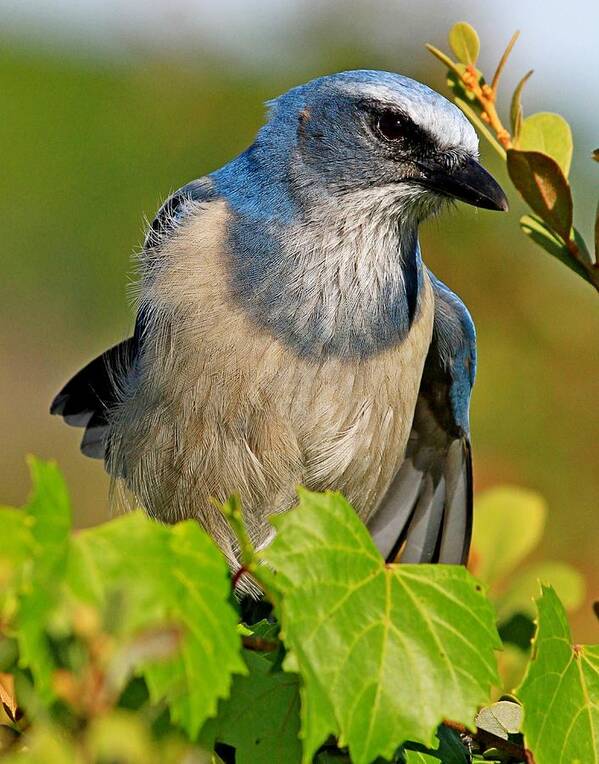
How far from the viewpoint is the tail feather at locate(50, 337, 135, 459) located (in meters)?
4.34

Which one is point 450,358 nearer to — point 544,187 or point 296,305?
point 296,305

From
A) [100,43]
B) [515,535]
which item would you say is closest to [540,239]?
[515,535]

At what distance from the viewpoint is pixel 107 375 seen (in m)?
4.45

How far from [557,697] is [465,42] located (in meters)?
1.59

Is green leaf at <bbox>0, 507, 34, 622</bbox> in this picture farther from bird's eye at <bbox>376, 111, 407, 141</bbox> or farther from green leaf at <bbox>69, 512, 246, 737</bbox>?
bird's eye at <bbox>376, 111, 407, 141</bbox>

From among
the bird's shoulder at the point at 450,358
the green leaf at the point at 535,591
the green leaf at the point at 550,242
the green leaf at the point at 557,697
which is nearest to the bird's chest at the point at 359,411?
the bird's shoulder at the point at 450,358

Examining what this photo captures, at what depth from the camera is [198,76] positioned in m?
12.5

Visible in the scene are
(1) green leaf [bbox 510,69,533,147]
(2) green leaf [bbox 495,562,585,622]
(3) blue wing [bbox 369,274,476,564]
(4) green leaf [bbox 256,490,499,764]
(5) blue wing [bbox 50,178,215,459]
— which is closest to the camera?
(4) green leaf [bbox 256,490,499,764]

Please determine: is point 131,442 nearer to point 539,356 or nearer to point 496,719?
point 496,719

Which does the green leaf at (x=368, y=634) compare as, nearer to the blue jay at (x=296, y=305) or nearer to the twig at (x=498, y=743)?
the twig at (x=498, y=743)

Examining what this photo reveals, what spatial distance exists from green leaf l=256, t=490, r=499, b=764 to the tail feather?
2.91m

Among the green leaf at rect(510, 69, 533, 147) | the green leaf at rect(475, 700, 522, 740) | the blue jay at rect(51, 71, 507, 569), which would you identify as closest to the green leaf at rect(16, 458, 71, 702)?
the green leaf at rect(475, 700, 522, 740)

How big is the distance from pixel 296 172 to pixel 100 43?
10.1 metres

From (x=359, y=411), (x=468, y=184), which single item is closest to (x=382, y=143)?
(x=468, y=184)
